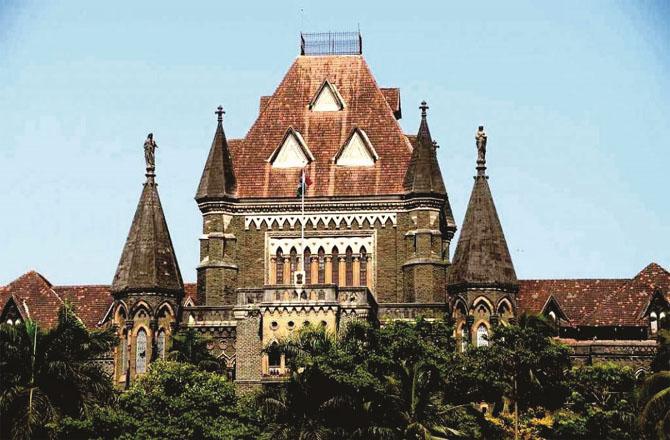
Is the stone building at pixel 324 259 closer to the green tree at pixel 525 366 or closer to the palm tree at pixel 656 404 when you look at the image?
the green tree at pixel 525 366

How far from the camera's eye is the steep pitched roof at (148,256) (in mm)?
76375

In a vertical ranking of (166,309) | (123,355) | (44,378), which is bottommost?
(44,378)

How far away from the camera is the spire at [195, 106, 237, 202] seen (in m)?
79.8

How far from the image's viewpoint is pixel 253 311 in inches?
2889

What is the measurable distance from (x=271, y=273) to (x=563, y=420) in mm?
17397

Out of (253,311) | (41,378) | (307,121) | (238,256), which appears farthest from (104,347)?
(307,121)

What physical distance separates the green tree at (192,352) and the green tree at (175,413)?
15.2 ft

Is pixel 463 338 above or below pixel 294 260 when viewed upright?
below

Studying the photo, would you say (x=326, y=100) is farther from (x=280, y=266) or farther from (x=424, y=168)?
(x=280, y=266)

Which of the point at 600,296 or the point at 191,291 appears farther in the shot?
the point at 191,291

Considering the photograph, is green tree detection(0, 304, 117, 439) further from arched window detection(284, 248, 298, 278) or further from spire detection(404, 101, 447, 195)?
spire detection(404, 101, 447, 195)

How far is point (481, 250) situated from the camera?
248ft

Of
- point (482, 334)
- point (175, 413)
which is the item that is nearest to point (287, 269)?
point (482, 334)

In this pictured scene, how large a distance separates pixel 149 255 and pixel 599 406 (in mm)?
20305
